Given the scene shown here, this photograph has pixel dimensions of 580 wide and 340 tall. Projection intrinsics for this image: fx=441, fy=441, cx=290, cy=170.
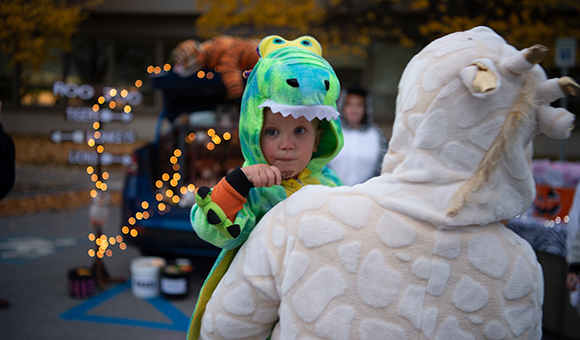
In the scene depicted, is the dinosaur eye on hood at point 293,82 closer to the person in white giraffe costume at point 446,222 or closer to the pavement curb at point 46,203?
the person in white giraffe costume at point 446,222

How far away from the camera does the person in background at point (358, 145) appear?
4.09 m

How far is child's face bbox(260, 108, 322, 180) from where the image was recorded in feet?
4.38

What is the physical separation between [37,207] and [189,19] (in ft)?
30.5

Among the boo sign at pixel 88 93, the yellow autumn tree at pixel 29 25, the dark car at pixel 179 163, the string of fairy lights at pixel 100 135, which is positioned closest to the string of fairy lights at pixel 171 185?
the dark car at pixel 179 163

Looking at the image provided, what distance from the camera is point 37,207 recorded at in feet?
26.9

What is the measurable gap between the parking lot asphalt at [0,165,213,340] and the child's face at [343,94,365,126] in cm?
230

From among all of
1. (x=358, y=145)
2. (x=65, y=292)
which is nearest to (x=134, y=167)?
(x=65, y=292)

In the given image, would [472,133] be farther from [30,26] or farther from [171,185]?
[30,26]

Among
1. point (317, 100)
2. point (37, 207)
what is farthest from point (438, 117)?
point (37, 207)

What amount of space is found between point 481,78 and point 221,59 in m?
4.24

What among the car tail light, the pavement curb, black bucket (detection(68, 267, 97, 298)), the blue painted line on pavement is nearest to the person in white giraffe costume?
the blue painted line on pavement

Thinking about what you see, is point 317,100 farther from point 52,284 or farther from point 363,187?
point 52,284

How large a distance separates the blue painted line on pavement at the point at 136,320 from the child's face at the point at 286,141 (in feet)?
8.76

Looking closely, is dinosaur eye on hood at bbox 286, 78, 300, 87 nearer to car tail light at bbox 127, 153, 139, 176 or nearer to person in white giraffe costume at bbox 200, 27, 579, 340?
person in white giraffe costume at bbox 200, 27, 579, 340
